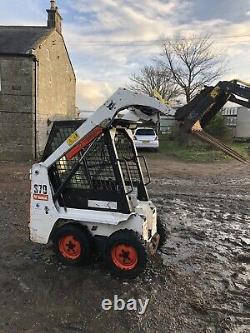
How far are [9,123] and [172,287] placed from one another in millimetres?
14135

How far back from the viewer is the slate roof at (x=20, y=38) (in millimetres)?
16775

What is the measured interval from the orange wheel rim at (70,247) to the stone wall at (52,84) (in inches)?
504

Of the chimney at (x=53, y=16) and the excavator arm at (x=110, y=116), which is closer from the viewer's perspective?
the excavator arm at (x=110, y=116)

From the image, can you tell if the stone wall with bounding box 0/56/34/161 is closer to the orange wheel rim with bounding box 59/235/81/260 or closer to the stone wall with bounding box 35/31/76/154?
the stone wall with bounding box 35/31/76/154

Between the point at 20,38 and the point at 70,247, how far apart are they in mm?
15628

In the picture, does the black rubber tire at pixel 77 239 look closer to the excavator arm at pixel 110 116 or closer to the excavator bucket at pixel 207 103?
the excavator arm at pixel 110 116

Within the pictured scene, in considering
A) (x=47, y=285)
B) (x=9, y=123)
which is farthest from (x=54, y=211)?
(x=9, y=123)

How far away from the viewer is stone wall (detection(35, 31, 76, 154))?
57.7 ft

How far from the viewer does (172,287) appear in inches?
187

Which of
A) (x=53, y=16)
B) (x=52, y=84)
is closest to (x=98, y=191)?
(x=52, y=84)

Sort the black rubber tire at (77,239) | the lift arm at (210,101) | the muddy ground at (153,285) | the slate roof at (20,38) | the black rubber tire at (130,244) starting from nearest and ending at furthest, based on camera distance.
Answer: the muddy ground at (153,285)
the black rubber tire at (130,244)
the black rubber tire at (77,239)
the lift arm at (210,101)
the slate roof at (20,38)

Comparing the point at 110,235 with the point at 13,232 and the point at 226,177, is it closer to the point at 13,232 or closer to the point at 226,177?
the point at 13,232

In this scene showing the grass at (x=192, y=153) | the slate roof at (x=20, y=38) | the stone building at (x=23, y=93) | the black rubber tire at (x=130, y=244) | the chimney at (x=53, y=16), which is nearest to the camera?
the black rubber tire at (x=130, y=244)

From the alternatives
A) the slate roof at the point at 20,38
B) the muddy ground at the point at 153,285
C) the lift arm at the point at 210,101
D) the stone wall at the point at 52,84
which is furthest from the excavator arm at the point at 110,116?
the slate roof at the point at 20,38
